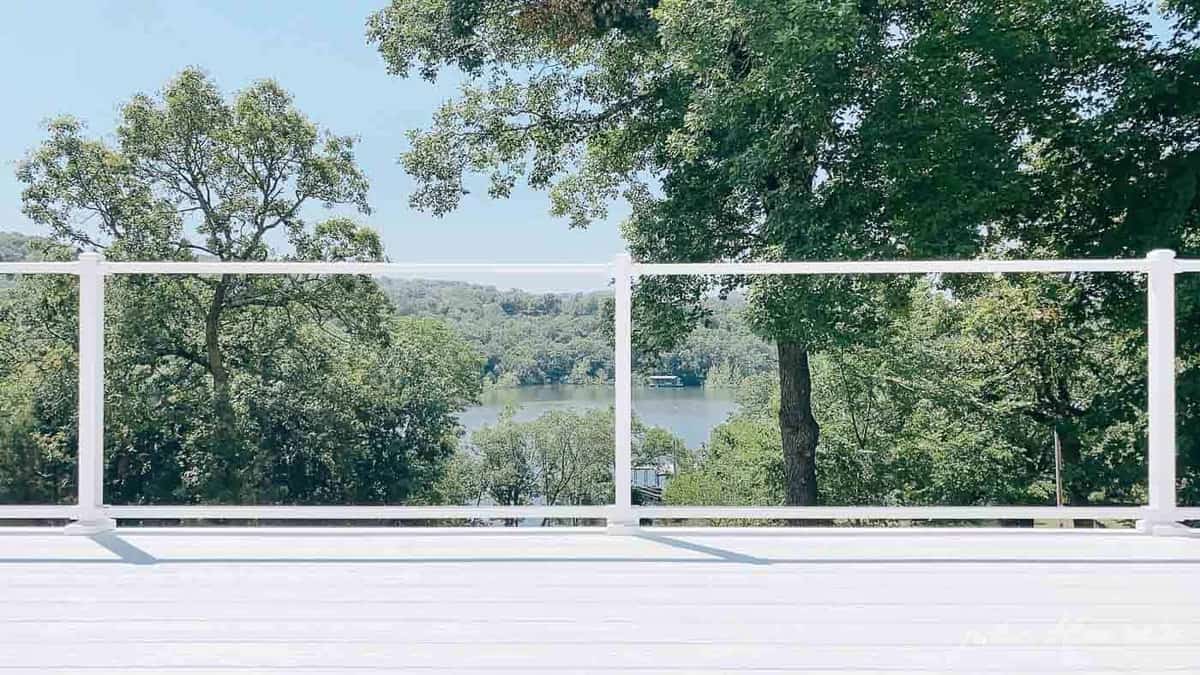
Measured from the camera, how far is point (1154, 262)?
107 inches

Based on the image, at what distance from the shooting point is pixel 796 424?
10539 mm

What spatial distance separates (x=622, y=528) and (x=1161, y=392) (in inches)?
69.4

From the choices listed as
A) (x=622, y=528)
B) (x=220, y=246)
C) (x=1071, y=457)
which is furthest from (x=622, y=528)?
(x=220, y=246)

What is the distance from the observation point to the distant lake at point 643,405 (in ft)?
18.8

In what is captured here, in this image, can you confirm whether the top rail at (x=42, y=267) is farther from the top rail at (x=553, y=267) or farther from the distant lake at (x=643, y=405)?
the distant lake at (x=643, y=405)

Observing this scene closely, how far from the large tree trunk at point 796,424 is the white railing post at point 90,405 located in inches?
336

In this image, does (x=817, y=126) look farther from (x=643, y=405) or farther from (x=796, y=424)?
(x=643, y=405)

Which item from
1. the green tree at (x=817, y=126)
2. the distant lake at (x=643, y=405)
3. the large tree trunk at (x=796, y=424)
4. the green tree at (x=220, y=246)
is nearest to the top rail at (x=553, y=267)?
the distant lake at (x=643, y=405)

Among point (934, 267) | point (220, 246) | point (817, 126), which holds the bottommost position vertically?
point (934, 267)

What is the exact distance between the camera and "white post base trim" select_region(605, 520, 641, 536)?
277 centimetres
